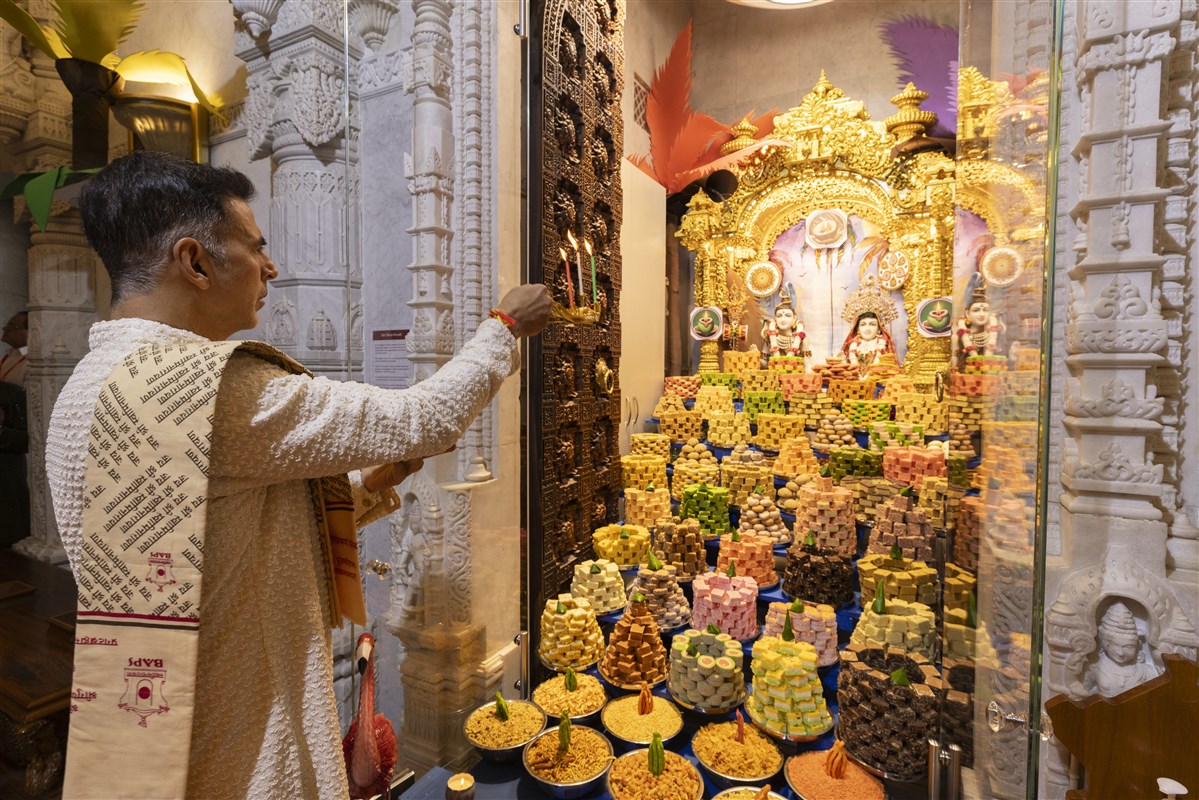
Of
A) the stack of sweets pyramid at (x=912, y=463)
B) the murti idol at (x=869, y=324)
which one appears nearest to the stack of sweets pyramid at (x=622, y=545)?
the stack of sweets pyramid at (x=912, y=463)

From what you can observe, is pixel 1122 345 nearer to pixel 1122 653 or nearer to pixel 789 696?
pixel 1122 653

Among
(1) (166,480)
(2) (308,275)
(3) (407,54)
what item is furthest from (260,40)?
(1) (166,480)

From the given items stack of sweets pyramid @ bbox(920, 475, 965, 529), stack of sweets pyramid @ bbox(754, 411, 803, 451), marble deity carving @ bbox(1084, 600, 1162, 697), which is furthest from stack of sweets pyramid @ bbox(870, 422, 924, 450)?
marble deity carving @ bbox(1084, 600, 1162, 697)

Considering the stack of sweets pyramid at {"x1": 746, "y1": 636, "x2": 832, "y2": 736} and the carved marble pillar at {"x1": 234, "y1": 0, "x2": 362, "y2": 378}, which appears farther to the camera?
the carved marble pillar at {"x1": 234, "y1": 0, "x2": 362, "y2": 378}

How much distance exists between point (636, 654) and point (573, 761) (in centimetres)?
46

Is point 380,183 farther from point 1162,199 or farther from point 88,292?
point 1162,199

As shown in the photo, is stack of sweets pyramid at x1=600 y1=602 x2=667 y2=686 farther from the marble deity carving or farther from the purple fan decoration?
the purple fan decoration

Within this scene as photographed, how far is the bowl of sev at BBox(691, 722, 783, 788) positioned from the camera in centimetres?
167

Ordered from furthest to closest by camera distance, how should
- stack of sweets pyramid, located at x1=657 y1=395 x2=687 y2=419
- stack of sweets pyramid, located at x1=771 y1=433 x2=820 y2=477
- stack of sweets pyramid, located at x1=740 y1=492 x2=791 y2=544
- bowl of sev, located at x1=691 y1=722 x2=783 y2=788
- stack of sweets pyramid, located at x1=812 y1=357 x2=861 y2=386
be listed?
1. stack of sweets pyramid, located at x1=812 y1=357 x2=861 y2=386
2. stack of sweets pyramid, located at x1=657 y1=395 x2=687 y2=419
3. stack of sweets pyramid, located at x1=771 y1=433 x2=820 y2=477
4. stack of sweets pyramid, located at x1=740 y1=492 x2=791 y2=544
5. bowl of sev, located at x1=691 y1=722 x2=783 y2=788

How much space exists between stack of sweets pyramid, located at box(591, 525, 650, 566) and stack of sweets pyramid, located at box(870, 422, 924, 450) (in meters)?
1.56

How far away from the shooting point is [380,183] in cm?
215

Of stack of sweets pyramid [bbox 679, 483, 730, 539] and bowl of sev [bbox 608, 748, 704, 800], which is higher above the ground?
stack of sweets pyramid [bbox 679, 483, 730, 539]

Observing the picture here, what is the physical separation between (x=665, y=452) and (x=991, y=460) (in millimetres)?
3005

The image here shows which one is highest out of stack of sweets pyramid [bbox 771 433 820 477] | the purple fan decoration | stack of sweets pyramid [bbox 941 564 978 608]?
the purple fan decoration
